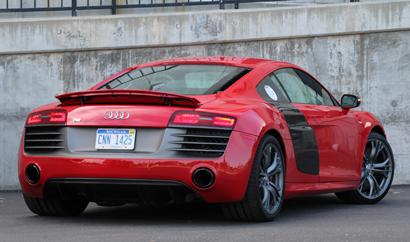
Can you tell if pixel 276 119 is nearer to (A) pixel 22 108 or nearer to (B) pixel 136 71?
(B) pixel 136 71

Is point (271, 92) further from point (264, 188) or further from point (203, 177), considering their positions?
point (203, 177)

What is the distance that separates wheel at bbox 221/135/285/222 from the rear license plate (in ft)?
2.72

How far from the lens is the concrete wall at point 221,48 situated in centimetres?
960

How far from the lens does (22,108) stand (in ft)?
32.0

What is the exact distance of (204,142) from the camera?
4.86 m

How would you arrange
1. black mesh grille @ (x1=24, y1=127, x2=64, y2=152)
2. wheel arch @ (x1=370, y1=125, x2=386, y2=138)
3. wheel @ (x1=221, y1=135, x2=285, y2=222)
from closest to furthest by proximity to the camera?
wheel @ (x1=221, y1=135, x2=285, y2=222) → black mesh grille @ (x1=24, y1=127, x2=64, y2=152) → wheel arch @ (x1=370, y1=125, x2=386, y2=138)

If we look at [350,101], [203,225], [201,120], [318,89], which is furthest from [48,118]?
[350,101]

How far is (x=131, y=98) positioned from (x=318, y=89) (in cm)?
236

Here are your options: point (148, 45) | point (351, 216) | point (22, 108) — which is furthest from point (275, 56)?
point (351, 216)

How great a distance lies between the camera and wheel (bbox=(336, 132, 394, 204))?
7121 millimetres

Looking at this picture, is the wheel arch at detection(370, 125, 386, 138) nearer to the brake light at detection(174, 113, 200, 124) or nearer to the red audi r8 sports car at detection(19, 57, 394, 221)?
the red audi r8 sports car at detection(19, 57, 394, 221)

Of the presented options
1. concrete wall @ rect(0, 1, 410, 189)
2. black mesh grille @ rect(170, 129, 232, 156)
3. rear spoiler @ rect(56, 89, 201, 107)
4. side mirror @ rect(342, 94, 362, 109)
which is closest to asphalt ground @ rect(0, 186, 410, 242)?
black mesh grille @ rect(170, 129, 232, 156)

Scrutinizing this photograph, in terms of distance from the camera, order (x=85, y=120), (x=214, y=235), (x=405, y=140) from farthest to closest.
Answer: (x=405, y=140), (x=85, y=120), (x=214, y=235)

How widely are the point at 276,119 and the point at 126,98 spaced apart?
116 cm
